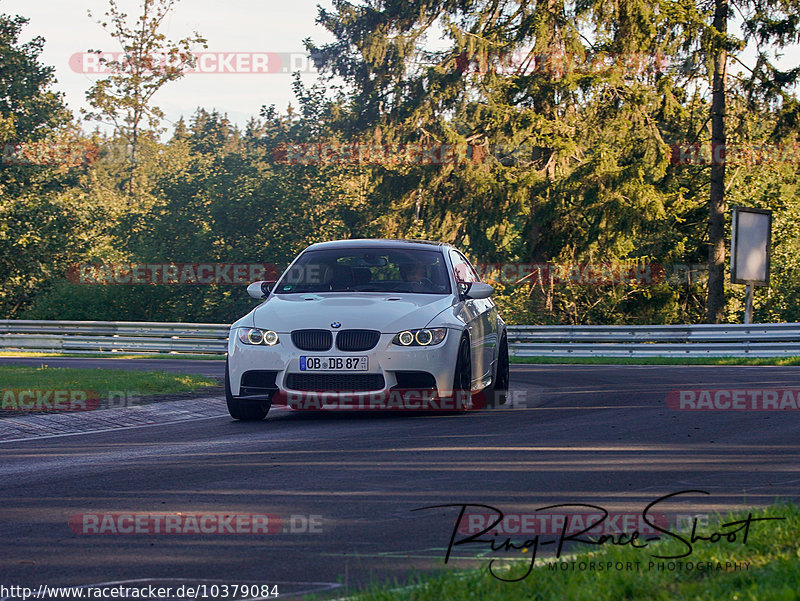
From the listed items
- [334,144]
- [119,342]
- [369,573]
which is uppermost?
[334,144]

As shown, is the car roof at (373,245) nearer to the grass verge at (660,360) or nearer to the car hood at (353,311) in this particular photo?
the car hood at (353,311)

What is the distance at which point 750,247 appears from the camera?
28.3 metres

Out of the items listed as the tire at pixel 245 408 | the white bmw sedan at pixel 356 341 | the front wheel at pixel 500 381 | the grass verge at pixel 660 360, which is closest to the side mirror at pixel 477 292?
the white bmw sedan at pixel 356 341

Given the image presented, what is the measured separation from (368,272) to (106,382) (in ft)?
16.1

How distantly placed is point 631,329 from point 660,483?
72.6 feet

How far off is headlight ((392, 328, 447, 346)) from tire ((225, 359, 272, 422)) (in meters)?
1.54

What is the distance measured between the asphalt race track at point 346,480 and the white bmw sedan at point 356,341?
36 cm

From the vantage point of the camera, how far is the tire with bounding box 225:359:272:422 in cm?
1058

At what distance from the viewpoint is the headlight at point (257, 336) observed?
33.4 feet

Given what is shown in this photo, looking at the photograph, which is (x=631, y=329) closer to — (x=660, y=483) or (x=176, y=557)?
(x=660, y=483)

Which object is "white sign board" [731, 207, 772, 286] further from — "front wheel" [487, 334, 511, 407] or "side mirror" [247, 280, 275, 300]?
"side mirror" [247, 280, 275, 300]

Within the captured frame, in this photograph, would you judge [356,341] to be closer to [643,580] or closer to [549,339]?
[643,580]

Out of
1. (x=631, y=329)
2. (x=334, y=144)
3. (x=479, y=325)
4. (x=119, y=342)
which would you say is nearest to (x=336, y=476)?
(x=479, y=325)

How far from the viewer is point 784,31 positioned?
31594 mm
